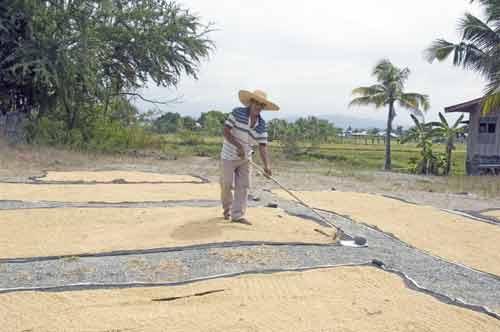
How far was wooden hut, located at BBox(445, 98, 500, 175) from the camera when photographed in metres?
14.6

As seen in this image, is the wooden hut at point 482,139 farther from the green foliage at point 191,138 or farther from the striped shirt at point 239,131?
the striped shirt at point 239,131

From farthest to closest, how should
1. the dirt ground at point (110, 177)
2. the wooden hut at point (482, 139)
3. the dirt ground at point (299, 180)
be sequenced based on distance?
the wooden hut at point (482, 139)
the dirt ground at point (110, 177)
the dirt ground at point (299, 180)

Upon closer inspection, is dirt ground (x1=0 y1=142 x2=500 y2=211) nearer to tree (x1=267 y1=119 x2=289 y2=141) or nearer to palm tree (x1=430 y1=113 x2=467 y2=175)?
palm tree (x1=430 y1=113 x2=467 y2=175)

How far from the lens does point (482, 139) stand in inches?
586

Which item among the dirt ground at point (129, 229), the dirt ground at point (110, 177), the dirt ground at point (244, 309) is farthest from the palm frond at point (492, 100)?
the dirt ground at point (244, 309)

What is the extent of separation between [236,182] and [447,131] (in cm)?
1392

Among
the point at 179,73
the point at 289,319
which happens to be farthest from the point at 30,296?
the point at 179,73

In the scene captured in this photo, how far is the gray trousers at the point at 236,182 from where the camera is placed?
449 cm

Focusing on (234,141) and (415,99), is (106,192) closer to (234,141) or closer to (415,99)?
(234,141)

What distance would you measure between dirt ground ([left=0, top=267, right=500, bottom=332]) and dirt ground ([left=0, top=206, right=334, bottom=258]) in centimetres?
97

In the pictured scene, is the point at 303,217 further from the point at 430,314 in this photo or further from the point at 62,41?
the point at 62,41

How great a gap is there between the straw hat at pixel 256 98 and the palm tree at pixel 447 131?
43.6ft

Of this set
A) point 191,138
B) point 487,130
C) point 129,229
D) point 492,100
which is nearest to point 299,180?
point 492,100

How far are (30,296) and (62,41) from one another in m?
11.5
